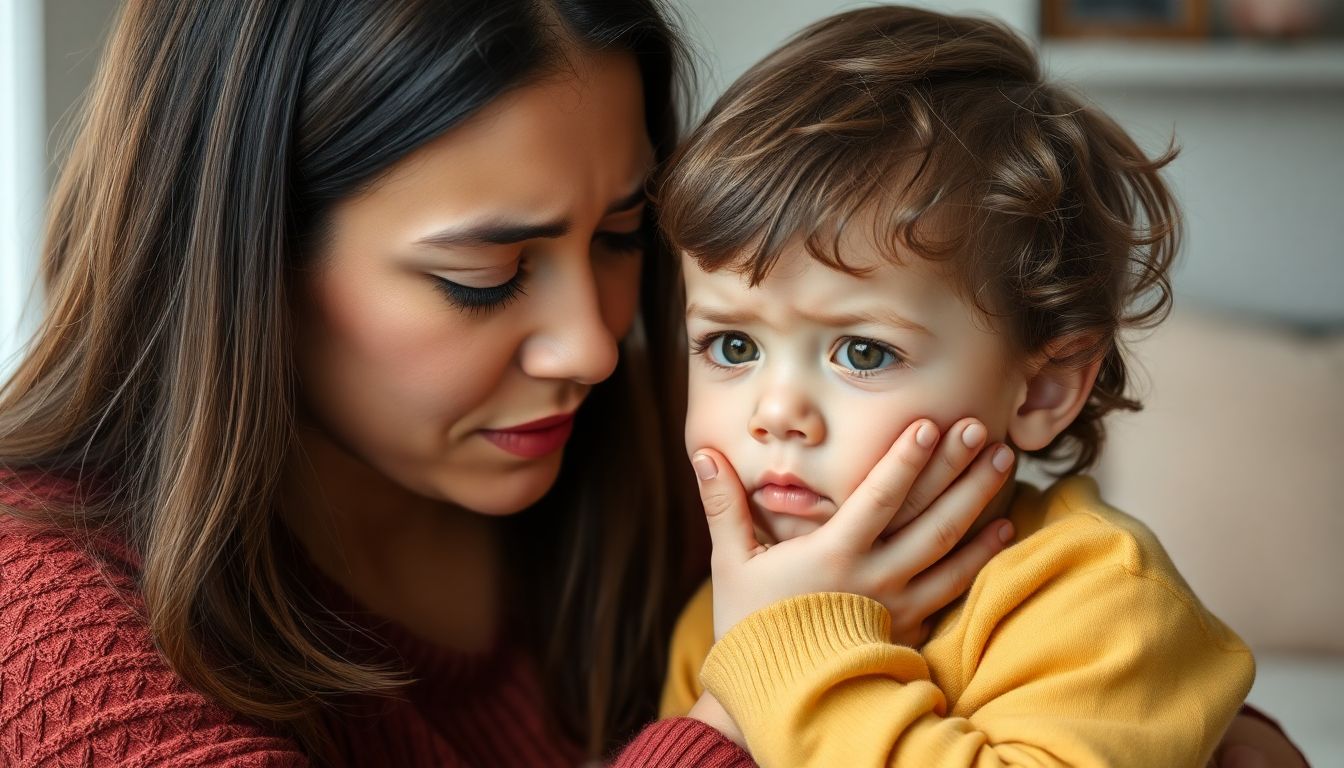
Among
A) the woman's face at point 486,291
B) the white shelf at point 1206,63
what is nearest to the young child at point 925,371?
the woman's face at point 486,291

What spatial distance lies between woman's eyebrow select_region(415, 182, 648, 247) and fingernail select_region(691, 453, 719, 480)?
0.83ft

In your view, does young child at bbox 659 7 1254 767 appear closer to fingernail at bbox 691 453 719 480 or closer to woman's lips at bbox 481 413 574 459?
fingernail at bbox 691 453 719 480

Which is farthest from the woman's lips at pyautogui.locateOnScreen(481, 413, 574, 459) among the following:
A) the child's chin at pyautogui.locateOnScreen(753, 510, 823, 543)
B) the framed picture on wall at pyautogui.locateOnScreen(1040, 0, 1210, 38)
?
the framed picture on wall at pyautogui.locateOnScreen(1040, 0, 1210, 38)

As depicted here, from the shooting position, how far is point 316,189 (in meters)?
1.16

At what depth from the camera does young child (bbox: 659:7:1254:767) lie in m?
1.00

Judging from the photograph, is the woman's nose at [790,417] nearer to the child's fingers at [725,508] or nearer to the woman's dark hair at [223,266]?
the child's fingers at [725,508]

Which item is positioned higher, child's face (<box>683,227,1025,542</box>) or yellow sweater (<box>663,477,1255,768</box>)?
child's face (<box>683,227,1025,542</box>)

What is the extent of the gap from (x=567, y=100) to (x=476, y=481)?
408 millimetres

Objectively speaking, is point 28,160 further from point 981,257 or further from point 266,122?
point 981,257

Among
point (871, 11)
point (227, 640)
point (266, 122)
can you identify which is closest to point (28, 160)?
point (266, 122)

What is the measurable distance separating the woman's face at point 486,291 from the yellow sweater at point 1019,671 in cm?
34

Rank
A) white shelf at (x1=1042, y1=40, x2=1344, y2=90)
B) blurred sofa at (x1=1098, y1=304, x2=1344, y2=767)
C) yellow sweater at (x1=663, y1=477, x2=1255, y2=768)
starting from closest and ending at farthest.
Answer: yellow sweater at (x1=663, y1=477, x2=1255, y2=768) → blurred sofa at (x1=1098, y1=304, x2=1344, y2=767) → white shelf at (x1=1042, y1=40, x2=1344, y2=90)

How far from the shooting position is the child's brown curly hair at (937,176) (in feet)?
3.50

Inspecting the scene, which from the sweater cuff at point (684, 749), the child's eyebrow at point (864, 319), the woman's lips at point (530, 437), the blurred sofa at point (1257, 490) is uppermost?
the child's eyebrow at point (864, 319)
